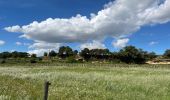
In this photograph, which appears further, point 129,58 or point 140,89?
point 129,58

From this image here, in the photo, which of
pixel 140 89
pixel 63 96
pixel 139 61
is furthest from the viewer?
pixel 139 61

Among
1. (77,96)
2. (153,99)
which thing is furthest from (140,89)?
(77,96)

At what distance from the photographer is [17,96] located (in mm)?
16578

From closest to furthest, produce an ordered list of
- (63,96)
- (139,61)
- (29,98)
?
(29,98)
(63,96)
(139,61)

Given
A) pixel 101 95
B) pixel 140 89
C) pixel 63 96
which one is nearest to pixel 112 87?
pixel 140 89

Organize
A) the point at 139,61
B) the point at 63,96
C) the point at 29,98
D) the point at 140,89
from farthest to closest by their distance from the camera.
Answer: the point at 139,61
the point at 140,89
the point at 63,96
the point at 29,98

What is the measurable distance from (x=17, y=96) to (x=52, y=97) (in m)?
1.58

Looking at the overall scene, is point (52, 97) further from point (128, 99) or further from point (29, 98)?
point (128, 99)

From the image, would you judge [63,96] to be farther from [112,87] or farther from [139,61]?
[139,61]

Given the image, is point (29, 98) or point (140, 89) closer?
point (29, 98)

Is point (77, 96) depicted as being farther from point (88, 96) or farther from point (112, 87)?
point (112, 87)

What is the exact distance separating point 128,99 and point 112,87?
205 inches

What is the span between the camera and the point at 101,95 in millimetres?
18859

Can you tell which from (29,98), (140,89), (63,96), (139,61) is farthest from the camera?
(139,61)
